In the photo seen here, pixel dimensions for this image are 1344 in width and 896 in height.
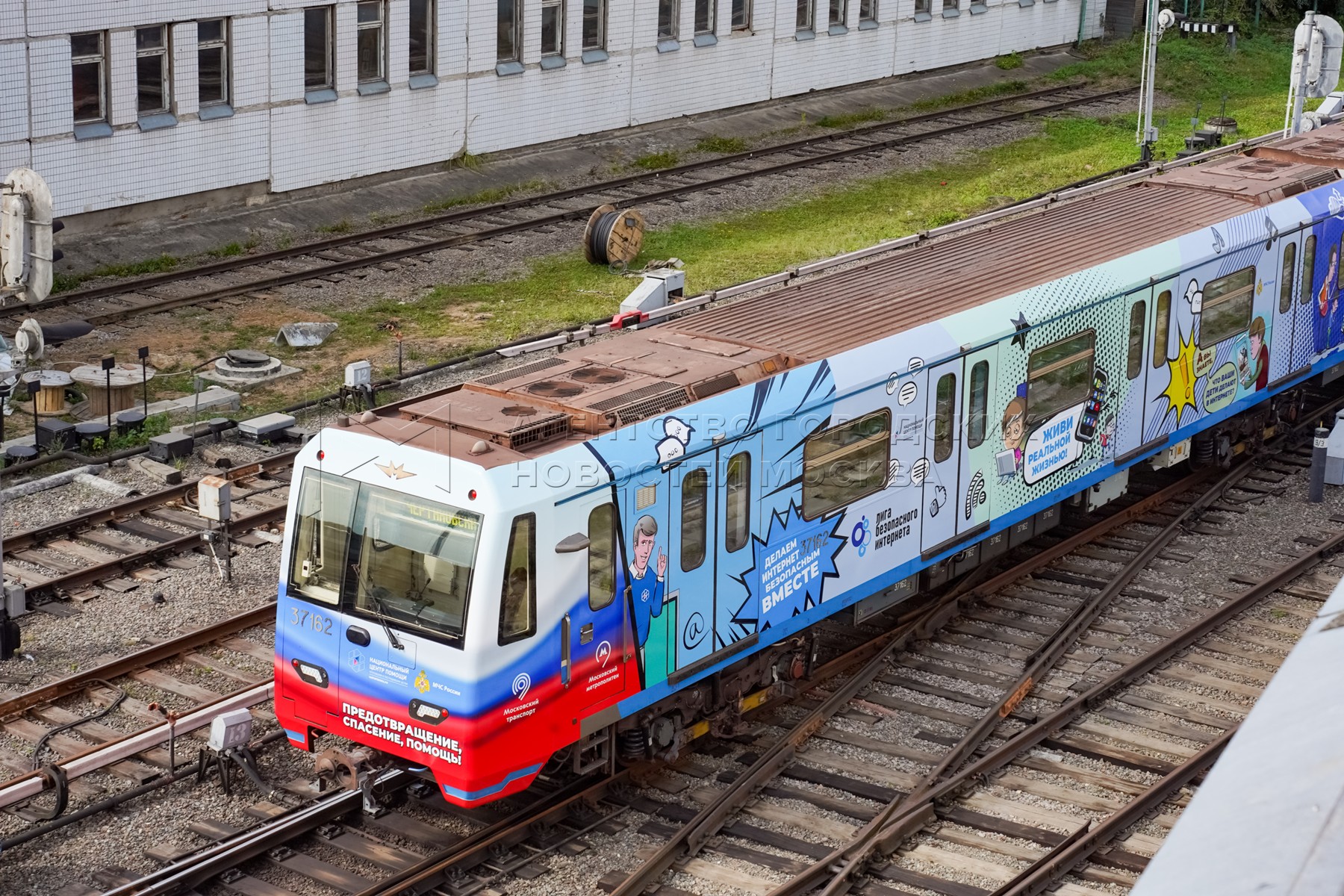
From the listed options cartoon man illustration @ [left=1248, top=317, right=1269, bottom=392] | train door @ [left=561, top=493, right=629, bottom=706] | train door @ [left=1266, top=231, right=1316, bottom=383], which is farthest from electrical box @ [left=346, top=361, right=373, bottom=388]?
train door @ [left=1266, top=231, right=1316, bottom=383]

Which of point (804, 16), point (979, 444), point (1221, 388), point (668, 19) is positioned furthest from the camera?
point (804, 16)

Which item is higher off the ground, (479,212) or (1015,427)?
(1015,427)

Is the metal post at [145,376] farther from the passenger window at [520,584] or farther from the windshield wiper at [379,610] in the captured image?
the passenger window at [520,584]

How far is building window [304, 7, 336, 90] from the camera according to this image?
28766mm

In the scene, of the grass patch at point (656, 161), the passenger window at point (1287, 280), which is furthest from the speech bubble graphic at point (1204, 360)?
the grass patch at point (656, 161)

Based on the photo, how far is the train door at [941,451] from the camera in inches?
550

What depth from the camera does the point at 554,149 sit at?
33.1 meters

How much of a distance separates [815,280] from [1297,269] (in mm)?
5893

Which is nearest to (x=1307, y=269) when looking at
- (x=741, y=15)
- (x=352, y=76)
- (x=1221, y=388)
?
(x=1221, y=388)

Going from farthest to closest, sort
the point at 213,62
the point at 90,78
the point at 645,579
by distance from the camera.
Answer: the point at 213,62, the point at 90,78, the point at 645,579

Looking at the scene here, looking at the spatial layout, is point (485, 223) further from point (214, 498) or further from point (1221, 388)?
point (1221, 388)

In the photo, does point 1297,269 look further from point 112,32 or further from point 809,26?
Answer: point 809,26

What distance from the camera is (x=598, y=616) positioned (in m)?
11.4

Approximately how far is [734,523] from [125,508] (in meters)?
7.37
